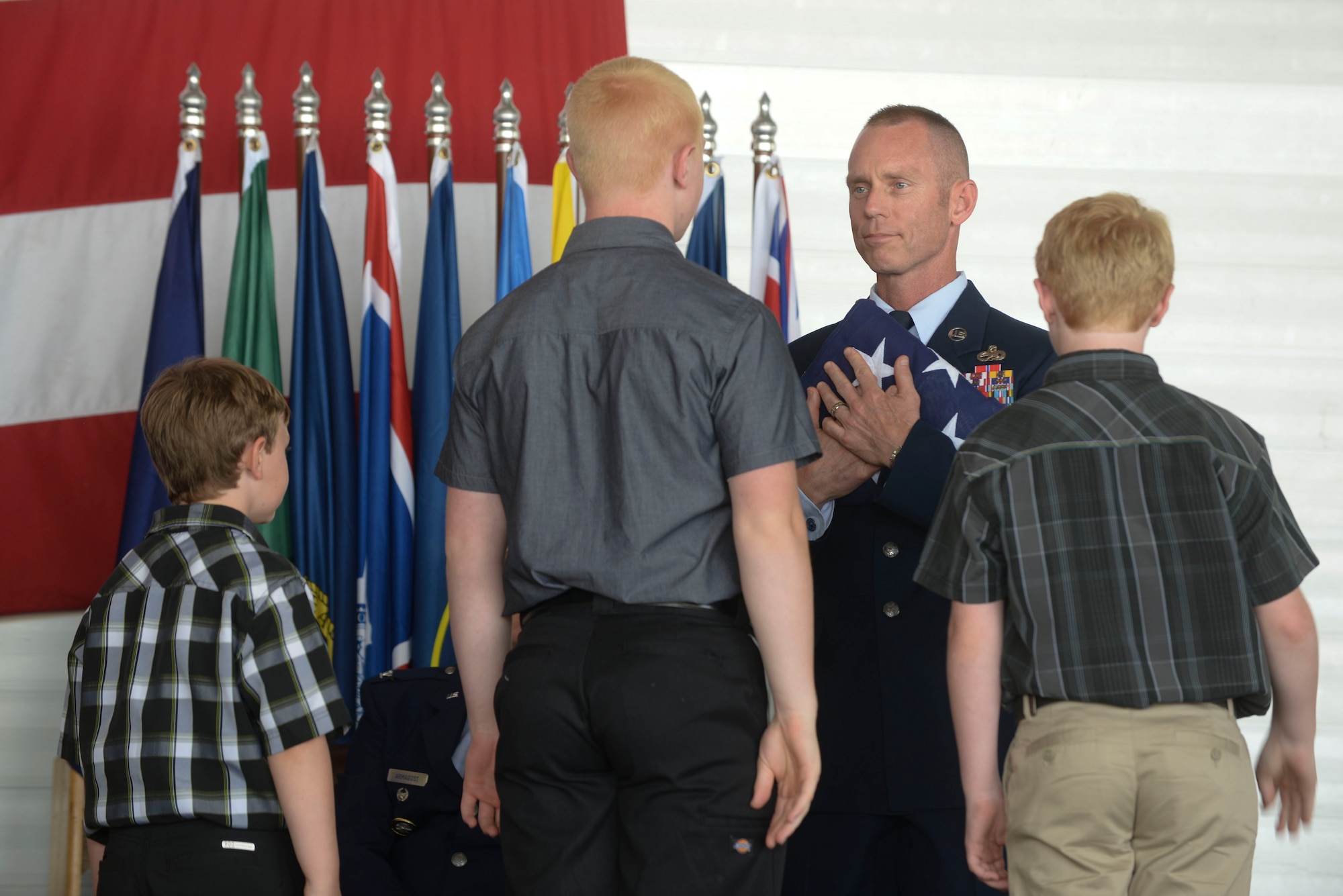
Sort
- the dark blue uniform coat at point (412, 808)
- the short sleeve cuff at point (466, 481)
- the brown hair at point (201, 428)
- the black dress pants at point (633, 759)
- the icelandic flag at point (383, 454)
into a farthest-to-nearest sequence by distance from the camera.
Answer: the icelandic flag at point (383, 454) → the dark blue uniform coat at point (412, 808) → the brown hair at point (201, 428) → the short sleeve cuff at point (466, 481) → the black dress pants at point (633, 759)

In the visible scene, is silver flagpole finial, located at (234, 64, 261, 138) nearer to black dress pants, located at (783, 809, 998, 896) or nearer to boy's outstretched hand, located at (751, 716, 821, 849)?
black dress pants, located at (783, 809, 998, 896)

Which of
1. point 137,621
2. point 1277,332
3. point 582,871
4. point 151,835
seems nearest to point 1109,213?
point 582,871

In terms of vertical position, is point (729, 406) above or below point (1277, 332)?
below

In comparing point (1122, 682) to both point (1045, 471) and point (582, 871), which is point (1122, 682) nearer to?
point (1045, 471)

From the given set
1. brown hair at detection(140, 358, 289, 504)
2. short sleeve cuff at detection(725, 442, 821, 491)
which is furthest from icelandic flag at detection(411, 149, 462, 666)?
short sleeve cuff at detection(725, 442, 821, 491)

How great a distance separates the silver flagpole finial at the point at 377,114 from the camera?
2.97 m

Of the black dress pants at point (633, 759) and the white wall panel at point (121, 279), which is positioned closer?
the black dress pants at point (633, 759)

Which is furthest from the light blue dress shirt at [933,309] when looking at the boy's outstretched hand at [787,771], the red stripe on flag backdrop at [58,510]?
the red stripe on flag backdrop at [58,510]

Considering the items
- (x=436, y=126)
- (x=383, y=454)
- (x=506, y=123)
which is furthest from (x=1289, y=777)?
(x=436, y=126)

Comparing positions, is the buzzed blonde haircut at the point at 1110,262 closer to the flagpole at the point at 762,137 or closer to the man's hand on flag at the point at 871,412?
the man's hand on flag at the point at 871,412

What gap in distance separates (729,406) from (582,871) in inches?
21.4

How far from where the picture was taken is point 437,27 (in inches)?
132

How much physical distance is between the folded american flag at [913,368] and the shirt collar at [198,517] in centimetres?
89

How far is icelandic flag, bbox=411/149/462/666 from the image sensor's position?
279 centimetres
